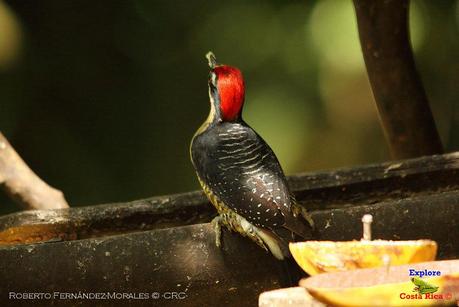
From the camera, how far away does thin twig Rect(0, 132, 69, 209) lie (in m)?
3.43

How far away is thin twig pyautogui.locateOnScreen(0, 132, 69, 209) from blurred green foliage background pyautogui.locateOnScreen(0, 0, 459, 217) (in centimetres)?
195

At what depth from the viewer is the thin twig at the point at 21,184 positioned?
3.43 metres

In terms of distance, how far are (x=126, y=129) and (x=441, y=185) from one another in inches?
117

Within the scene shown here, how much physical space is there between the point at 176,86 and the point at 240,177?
10.6 ft

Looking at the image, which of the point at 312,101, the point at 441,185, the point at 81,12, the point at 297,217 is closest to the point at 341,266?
the point at 297,217

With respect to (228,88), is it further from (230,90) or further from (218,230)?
(218,230)

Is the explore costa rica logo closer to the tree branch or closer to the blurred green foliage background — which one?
the tree branch

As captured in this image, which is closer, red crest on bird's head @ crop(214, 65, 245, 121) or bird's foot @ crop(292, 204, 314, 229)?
bird's foot @ crop(292, 204, 314, 229)

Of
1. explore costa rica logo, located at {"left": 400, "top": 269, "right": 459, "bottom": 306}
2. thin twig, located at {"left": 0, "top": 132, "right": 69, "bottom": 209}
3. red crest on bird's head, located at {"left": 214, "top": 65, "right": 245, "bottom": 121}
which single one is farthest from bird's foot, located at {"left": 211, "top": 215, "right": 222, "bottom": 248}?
thin twig, located at {"left": 0, "top": 132, "right": 69, "bottom": 209}

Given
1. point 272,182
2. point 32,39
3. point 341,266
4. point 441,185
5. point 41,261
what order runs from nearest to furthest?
point 341,266 → point 41,261 → point 272,182 → point 441,185 → point 32,39

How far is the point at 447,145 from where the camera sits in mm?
5555

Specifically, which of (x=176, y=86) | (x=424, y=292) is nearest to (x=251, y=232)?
A: (x=424, y=292)

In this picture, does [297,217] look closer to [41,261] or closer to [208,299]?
[208,299]

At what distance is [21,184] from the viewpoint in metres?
3.46
